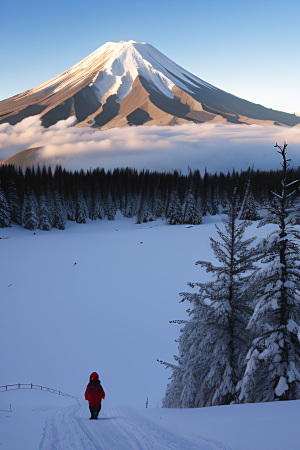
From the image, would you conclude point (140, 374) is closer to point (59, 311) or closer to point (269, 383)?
point (59, 311)

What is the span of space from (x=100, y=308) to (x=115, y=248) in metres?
14.6

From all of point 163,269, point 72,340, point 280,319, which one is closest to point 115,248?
point 163,269

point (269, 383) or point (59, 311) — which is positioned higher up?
point (269, 383)

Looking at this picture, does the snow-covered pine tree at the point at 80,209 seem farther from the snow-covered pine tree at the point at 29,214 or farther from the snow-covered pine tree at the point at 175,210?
the snow-covered pine tree at the point at 175,210

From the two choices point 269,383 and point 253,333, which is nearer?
point 269,383

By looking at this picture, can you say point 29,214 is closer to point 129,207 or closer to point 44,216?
point 44,216

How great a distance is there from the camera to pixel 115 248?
40000mm

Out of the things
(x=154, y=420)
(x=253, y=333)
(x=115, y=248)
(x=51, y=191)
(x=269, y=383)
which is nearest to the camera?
(x=154, y=420)

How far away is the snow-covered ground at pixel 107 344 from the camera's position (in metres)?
5.30

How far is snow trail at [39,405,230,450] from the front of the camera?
4.84 meters

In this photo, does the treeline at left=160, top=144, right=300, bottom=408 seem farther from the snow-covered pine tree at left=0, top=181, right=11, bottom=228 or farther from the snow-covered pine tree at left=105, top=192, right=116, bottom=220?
the snow-covered pine tree at left=105, top=192, right=116, bottom=220

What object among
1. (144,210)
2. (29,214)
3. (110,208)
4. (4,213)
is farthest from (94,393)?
(110,208)

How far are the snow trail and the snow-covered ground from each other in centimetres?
2

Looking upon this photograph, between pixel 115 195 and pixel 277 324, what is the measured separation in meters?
79.4
